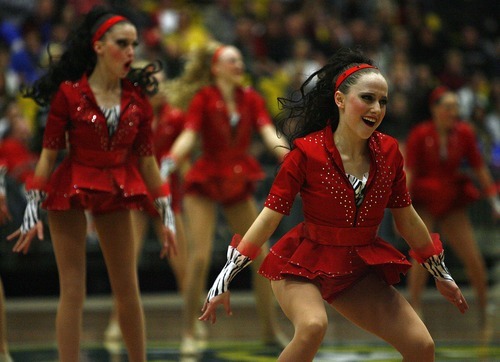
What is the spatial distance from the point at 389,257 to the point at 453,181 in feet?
14.6

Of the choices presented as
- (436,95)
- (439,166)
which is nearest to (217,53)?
(436,95)

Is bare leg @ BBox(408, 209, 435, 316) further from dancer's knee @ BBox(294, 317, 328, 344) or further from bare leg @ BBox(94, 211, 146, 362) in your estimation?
dancer's knee @ BBox(294, 317, 328, 344)

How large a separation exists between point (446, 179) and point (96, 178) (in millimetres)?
4362

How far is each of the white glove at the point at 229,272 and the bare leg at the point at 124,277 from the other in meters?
1.06

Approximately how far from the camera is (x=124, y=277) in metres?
5.37

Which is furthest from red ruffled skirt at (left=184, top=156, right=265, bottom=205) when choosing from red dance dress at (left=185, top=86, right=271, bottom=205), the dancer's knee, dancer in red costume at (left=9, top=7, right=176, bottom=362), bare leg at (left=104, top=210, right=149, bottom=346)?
the dancer's knee

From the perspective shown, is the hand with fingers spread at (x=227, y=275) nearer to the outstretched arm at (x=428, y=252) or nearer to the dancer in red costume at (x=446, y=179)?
the outstretched arm at (x=428, y=252)

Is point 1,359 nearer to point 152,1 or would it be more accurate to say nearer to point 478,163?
point 478,163

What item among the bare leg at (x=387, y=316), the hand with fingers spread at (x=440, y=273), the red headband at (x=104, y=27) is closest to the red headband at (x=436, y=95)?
the red headband at (x=104, y=27)

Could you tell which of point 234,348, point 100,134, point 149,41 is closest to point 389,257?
point 100,134

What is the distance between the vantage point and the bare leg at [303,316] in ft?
13.8

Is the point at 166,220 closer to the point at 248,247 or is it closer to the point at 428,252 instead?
the point at 248,247

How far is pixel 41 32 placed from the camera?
1356 cm

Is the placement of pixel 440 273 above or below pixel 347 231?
below
